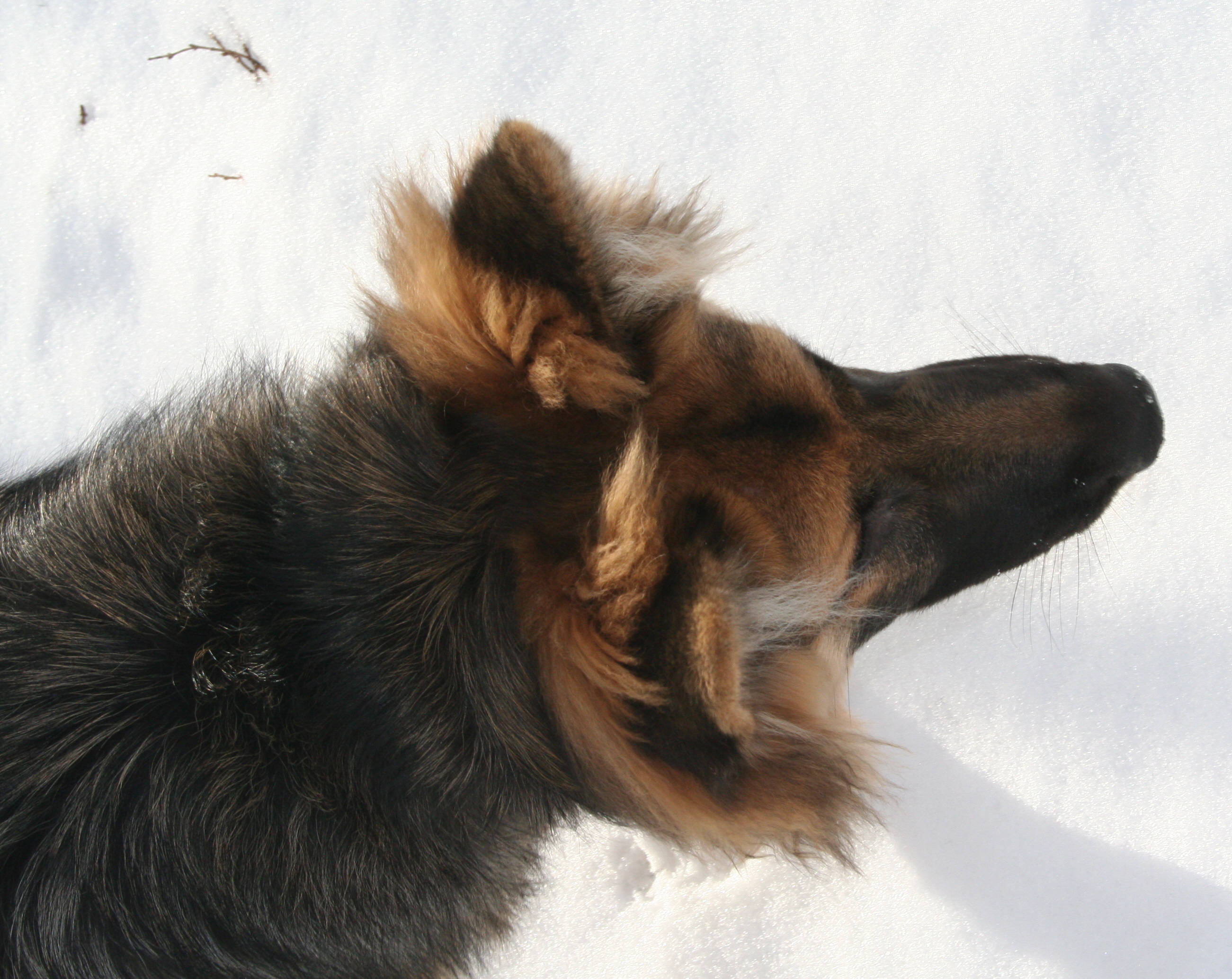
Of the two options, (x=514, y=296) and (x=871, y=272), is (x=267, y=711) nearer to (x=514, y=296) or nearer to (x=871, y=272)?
(x=514, y=296)

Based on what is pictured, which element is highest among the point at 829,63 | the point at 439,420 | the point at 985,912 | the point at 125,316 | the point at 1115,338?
the point at 829,63

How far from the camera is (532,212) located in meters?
1.92

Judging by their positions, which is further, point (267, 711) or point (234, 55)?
point (234, 55)

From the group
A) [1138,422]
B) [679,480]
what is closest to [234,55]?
[679,480]

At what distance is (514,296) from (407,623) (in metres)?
0.74

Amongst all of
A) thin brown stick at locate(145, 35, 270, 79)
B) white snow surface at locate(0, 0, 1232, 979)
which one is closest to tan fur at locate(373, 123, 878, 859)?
white snow surface at locate(0, 0, 1232, 979)

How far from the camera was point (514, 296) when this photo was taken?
6.52 feet

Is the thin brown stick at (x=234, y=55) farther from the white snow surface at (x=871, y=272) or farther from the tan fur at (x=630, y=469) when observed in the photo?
the tan fur at (x=630, y=469)

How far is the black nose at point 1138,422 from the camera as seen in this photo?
108 inches

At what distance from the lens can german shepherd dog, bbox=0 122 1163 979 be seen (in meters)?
1.91

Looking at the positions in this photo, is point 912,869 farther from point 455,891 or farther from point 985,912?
point 455,891

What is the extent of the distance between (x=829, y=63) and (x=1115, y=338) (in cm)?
175

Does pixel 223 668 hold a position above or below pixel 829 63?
below

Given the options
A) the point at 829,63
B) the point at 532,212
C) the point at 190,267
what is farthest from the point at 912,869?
the point at 190,267
